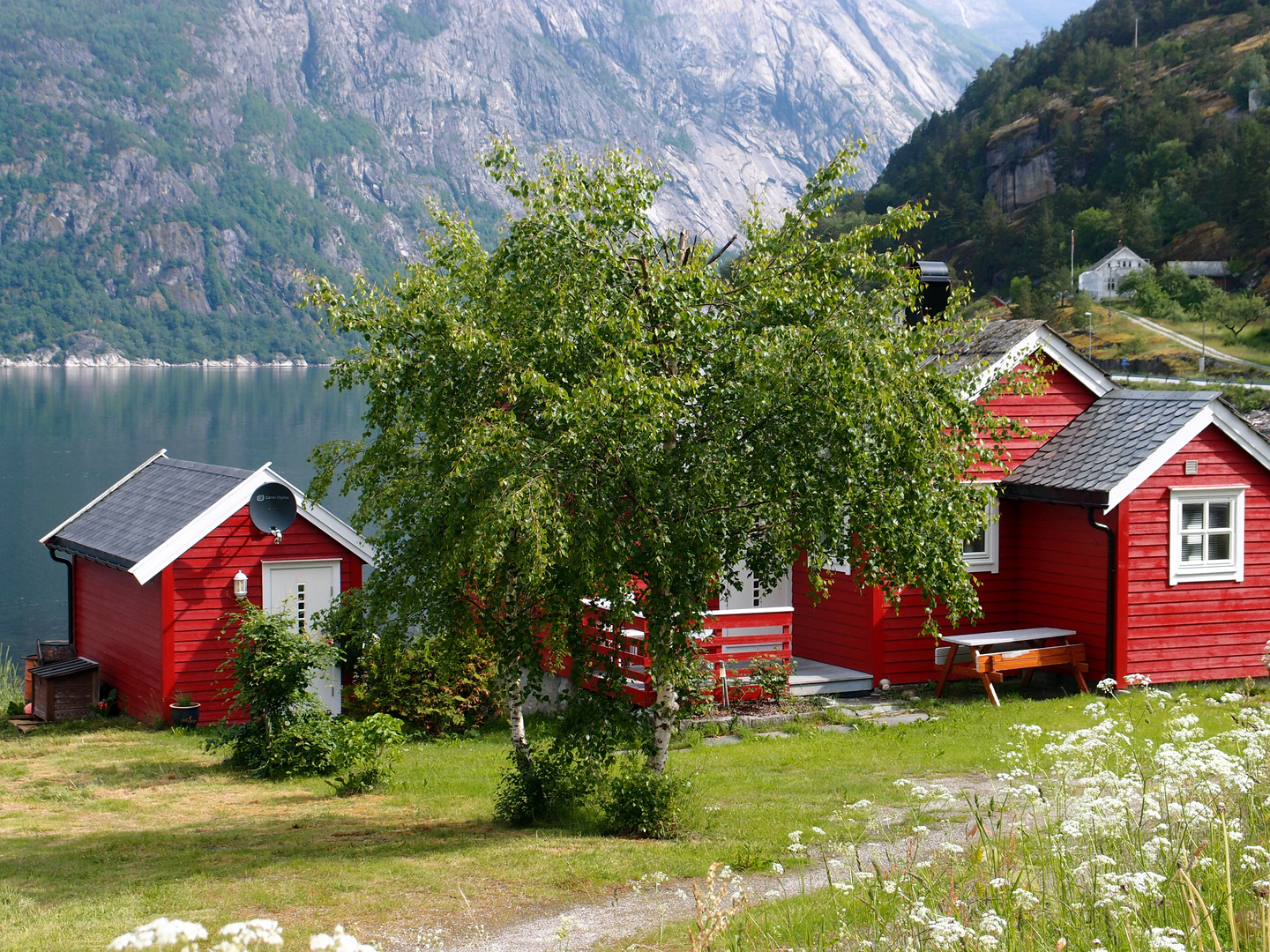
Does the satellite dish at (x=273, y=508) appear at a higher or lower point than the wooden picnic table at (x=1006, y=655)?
higher

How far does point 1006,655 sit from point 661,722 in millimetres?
7583

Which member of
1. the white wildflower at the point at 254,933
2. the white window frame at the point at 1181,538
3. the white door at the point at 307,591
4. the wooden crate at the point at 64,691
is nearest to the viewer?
the white wildflower at the point at 254,933

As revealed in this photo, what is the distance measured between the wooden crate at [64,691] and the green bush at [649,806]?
1175cm

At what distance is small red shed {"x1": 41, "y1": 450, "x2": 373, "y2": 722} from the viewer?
17.5m

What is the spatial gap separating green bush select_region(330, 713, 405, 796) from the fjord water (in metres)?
4.51

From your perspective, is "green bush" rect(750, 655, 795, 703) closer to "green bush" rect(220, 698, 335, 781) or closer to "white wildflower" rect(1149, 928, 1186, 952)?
"green bush" rect(220, 698, 335, 781)

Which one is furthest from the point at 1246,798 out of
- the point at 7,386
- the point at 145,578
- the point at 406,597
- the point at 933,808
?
the point at 7,386

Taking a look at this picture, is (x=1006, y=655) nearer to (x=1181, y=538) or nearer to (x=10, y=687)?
(x=1181, y=538)

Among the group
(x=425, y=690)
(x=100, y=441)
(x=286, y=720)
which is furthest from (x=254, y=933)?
(x=100, y=441)

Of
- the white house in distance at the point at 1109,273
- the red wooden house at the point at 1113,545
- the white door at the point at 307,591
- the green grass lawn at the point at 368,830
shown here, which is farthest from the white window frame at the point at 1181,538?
the white house in distance at the point at 1109,273

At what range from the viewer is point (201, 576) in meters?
17.6

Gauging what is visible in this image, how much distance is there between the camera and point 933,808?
10883 millimetres

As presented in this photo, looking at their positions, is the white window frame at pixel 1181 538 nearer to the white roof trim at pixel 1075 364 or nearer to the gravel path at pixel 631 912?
the white roof trim at pixel 1075 364

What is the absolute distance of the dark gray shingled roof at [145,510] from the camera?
59.0 ft
